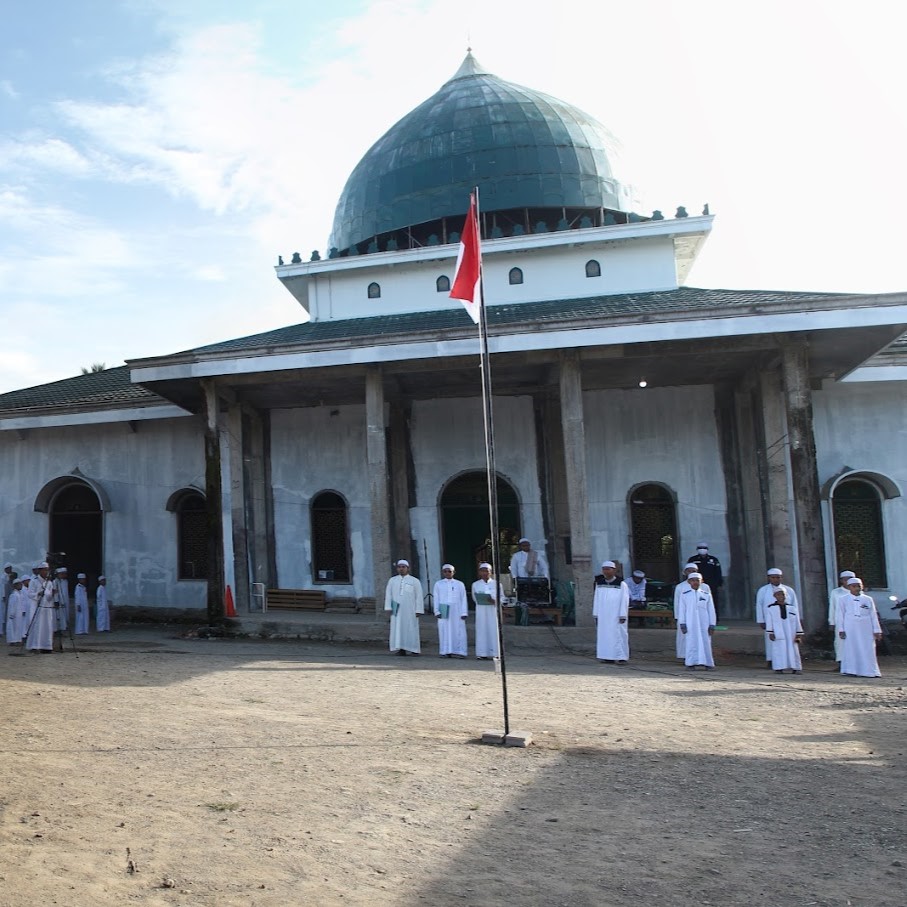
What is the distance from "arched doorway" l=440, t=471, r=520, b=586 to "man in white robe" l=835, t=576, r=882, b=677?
734cm

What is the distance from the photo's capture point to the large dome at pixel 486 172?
1852cm

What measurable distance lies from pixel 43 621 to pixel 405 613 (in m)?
5.45

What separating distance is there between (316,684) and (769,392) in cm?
935

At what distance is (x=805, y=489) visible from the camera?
13016 mm

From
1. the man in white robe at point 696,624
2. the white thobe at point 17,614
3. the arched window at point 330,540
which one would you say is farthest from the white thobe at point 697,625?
the white thobe at point 17,614

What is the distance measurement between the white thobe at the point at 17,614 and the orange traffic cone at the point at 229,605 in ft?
11.1

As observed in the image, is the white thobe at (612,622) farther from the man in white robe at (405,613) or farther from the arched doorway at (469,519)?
the arched doorway at (469,519)

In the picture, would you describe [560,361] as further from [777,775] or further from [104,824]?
[104,824]

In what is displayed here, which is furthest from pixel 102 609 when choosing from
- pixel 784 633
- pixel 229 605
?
pixel 784 633

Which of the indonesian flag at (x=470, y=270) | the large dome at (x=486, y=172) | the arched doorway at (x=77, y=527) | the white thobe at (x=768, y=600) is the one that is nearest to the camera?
the indonesian flag at (x=470, y=270)

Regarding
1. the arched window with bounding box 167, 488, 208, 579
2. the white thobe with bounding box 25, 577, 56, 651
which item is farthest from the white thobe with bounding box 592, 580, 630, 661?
the arched window with bounding box 167, 488, 208, 579

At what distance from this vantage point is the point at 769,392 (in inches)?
586

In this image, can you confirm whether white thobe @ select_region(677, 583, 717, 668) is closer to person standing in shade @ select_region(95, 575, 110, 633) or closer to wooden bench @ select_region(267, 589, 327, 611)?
wooden bench @ select_region(267, 589, 327, 611)

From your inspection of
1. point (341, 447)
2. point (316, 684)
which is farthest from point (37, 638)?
point (341, 447)
